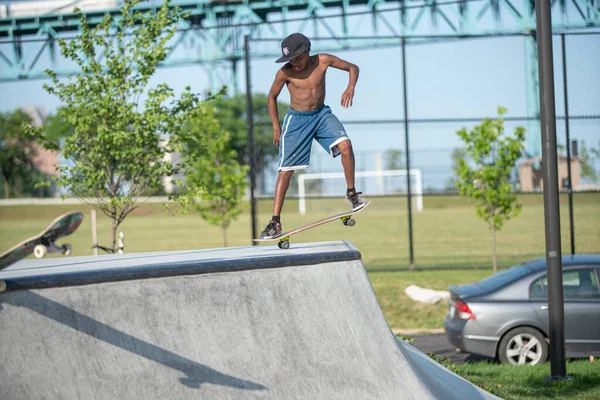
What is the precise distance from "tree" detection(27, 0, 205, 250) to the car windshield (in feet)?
15.2

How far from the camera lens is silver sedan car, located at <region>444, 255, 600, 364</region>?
29.7 ft

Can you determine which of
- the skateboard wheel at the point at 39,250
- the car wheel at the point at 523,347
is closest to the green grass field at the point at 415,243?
the car wheel at the point at 523,347

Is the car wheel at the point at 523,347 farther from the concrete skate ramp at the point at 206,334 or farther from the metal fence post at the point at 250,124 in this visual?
the metal fence post at the point at 250,124

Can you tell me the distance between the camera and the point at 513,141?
49.2ft

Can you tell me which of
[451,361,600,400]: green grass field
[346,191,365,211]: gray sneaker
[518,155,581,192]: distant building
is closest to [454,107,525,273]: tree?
[518,155,581,192]: distant building

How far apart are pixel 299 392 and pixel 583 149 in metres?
13.6

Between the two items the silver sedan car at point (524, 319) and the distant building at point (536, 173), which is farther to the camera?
the distant building at point (536, 173)

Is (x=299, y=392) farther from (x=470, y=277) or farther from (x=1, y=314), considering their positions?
(x=470, y=277)

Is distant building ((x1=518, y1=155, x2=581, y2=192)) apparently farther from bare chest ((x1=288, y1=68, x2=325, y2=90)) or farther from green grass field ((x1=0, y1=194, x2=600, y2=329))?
bare chest ((x1=288, y1=68, x2=325, y2=90))

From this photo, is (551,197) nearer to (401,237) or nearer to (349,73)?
(349,73)

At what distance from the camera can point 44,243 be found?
420 cm

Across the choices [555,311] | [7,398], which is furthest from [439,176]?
[7,398]

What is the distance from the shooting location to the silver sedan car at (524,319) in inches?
356

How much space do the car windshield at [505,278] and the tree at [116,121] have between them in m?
4.63
